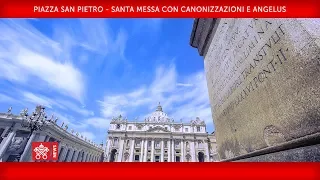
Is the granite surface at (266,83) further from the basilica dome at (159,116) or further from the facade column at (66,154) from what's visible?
the basilica dome at (159,116)

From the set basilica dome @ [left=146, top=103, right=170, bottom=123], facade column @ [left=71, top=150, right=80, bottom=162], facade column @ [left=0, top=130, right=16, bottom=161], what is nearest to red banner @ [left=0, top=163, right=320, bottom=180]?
facade column @ [left=0, top=130, right=16, bottom=161]

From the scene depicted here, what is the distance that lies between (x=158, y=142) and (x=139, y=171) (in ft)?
173

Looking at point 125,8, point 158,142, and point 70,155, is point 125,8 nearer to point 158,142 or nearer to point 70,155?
point 70,155

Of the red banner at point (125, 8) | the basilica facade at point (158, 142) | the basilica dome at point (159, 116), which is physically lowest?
the red banner at point (125, 8)

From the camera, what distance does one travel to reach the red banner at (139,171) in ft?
3.95

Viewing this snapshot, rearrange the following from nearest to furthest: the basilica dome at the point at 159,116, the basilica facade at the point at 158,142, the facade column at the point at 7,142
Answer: the facade column at the point at 7,142 → the basilica facade at the point at 158,142 → the basilica dome at the point at 159,116

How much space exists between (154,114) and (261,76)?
69569 millimetres

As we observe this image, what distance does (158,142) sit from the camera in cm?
5131

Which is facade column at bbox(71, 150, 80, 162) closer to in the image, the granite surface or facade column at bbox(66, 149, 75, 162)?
facade column at bbox(66, 149, 75, 162)

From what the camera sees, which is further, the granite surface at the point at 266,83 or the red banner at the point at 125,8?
the red banner at the point at 125,8

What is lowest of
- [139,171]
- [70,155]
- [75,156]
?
[139,171]

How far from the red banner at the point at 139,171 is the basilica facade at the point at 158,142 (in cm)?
5037

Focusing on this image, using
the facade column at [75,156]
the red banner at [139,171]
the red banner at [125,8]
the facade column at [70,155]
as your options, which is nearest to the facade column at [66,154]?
the facade column at [70,155]

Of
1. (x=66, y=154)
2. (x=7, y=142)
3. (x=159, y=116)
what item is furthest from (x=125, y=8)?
(x=159, y=116)
